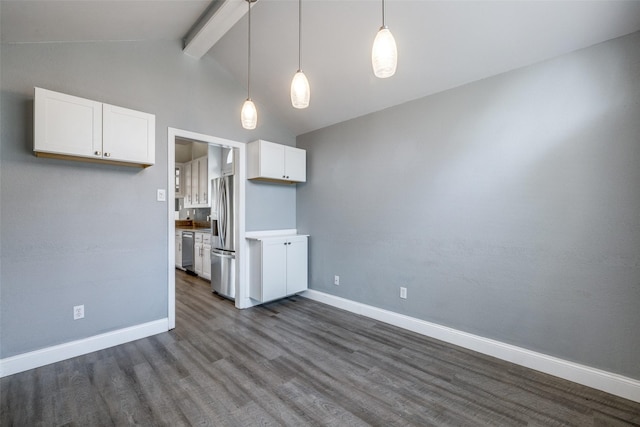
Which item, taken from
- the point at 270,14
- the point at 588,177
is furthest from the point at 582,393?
the point at 270,14

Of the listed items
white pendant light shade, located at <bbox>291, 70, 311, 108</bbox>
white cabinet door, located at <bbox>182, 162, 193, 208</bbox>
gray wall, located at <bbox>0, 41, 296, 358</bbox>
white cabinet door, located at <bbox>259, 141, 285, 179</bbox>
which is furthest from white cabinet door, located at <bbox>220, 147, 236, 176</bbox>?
white pendant light shade, located at <bbox>291, 70, 311, 108</bbox>

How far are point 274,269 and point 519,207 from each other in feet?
9.15

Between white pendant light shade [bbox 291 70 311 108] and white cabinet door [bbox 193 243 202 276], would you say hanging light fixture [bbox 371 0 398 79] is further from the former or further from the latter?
white cabinet door [bbox 193 243 202 276]

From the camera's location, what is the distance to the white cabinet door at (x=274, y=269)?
11.9 ft

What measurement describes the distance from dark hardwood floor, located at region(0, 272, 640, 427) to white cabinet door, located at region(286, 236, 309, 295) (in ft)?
3.37

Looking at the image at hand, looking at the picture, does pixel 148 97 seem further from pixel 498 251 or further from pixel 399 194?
pixel 498 251

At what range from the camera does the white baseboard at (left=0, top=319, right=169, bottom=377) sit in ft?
7.26

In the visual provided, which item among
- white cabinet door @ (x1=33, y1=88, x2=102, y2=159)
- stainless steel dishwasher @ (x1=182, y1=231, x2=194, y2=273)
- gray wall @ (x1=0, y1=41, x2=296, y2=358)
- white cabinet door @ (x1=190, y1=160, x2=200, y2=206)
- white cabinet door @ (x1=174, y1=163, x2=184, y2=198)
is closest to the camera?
white cabinet door @ (x1=33, y1=88, x2=102, y2=159)

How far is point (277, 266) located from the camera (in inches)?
148

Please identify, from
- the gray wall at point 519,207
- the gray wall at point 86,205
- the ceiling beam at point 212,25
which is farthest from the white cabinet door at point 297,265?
the ceiling beam at point 212,25

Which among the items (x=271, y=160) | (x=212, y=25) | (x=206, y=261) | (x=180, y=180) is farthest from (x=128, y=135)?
(x=180, y=180)

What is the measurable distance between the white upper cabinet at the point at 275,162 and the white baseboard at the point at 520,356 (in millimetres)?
2006

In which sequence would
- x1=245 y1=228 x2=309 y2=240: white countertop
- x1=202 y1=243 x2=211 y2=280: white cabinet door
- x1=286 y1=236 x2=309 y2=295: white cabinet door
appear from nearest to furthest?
x1=245 y1=228 x2=309 y2=240: white countertop
x1=286 y1=236 x2=309 y2=295: white cabinet door
x1=202 y1=243 x2=211 y2=280: white cabinet door

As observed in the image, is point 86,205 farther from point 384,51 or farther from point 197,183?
point 197,183
